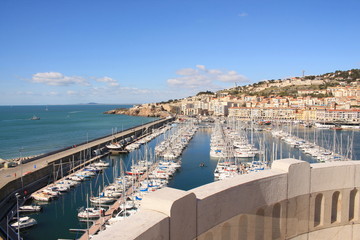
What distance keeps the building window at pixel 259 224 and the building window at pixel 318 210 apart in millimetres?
888

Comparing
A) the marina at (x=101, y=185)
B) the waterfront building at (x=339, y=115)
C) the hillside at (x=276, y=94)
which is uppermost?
the hillside at (x=276, y=94)

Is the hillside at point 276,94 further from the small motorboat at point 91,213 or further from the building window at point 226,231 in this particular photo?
the building window at point 226,231

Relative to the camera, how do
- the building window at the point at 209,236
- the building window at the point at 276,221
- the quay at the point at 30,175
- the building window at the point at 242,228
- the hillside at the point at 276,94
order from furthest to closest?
the hillside at the point at 276,94 → the quay at the point at 30,175 → the building window at the point at 276,221 → the building window at the point at 242,228 → the building window at the point at 209,236

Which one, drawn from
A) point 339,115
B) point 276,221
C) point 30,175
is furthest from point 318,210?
point 339,115

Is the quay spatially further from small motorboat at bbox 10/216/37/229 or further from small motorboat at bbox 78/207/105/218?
small motorboat at bbox 78/207/105/218

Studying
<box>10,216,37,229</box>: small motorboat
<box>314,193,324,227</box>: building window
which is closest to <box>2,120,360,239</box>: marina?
<box>10,216,37,229</box>: small motorboat

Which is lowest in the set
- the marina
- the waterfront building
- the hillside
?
the marina

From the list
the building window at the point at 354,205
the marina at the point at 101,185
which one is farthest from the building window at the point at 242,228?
the marina at the point at 101,185

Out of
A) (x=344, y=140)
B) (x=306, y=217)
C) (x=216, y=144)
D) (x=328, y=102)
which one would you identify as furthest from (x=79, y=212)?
(x=328, y=102)

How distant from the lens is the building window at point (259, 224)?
3025mm

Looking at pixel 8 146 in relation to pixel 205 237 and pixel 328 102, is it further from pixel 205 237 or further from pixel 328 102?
pixel 328 102

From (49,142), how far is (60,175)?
2194 centimetres

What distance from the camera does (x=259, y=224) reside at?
3072mm

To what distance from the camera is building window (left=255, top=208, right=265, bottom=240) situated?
3.03m
